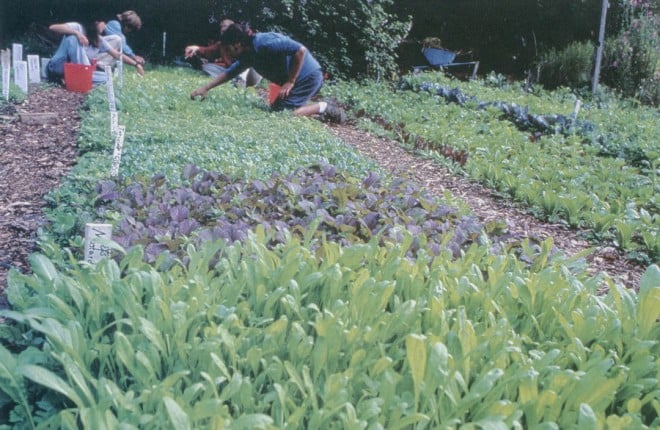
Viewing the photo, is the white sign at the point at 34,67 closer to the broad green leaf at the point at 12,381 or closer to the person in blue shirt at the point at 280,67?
the person in blue shirt at the point at 280,67

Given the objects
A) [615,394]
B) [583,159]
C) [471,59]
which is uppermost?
[615,394]

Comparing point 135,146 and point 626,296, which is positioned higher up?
point 626,296

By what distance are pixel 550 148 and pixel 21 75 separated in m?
6.39

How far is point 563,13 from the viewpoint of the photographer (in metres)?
16.6

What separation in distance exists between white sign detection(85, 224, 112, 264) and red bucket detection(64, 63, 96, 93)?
7.81 meters

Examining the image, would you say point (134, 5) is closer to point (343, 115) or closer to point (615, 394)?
point (343, 115)

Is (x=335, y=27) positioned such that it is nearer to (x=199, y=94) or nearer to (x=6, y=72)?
(x=199, y=94)

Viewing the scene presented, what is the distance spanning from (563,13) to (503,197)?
39.0ft

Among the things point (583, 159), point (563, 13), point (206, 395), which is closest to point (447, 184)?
point (583, 159)

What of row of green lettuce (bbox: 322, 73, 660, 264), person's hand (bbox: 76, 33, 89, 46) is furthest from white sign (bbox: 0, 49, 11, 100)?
row of green lettuce (bbox: 322, 73, 660, 264)

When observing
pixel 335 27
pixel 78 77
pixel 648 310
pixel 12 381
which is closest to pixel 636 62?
pixel 335 27

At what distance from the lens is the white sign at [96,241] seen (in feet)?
9.38

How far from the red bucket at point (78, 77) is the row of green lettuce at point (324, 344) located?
287 inches

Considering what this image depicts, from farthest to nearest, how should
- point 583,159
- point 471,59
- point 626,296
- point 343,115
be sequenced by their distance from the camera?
point 471,59, point 343,115, point 583,159, point 626,296
